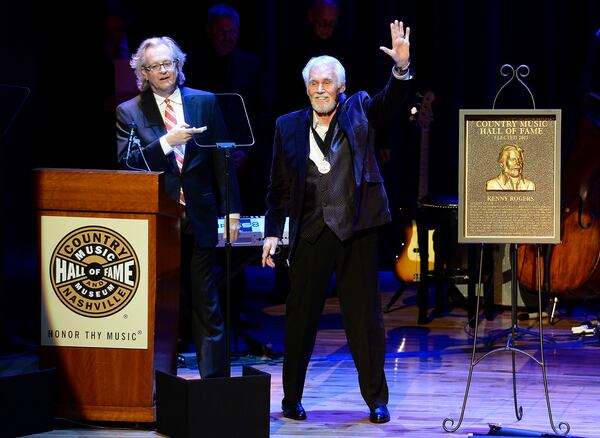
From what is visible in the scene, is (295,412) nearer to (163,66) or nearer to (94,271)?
(94,271)

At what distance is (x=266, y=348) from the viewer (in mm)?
6461

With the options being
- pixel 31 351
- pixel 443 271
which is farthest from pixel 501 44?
pixel 31 351

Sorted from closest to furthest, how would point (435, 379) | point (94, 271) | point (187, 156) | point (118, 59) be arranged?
point (94, 271) < point (187, 156) < point (435, 379) < point (118, 59)

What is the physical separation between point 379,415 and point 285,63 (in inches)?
142

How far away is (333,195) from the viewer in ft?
16.2

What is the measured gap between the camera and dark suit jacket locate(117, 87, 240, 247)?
513cm

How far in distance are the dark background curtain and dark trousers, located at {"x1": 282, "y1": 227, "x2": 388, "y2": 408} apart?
7.42 feet

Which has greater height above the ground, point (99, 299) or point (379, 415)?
point (99, 299)

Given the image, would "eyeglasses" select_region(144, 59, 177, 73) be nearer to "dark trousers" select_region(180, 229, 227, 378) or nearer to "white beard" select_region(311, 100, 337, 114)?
"white beard" select_region(311, 100, 337, 114)

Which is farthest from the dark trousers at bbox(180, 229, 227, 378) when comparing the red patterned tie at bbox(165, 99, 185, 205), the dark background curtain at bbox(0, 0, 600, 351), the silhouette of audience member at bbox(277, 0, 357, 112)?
the silhouette of audience member at bbox(277, 0, 357, 112)

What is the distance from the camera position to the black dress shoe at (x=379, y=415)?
4.96 meters

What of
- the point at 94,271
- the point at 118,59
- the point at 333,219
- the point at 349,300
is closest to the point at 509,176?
the point at 333,219

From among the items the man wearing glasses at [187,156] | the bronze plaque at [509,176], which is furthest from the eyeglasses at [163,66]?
the bronze plaque at [509,176]

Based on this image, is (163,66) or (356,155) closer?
(356,155)
